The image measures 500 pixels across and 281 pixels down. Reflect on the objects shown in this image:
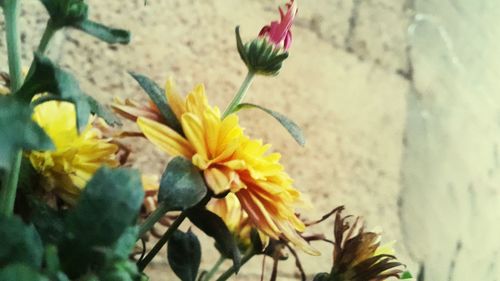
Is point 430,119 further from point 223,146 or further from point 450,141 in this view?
point 223,146

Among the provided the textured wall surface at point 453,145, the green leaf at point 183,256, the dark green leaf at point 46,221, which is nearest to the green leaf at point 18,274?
the dark green leaf at point 46,221

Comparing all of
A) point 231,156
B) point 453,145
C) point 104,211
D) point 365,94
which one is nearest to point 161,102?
point 231,156

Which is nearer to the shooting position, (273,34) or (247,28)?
(273,34)

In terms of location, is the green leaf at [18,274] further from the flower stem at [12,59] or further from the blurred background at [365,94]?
the blurred background at [365,94]

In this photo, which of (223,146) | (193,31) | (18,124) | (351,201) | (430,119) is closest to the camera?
(18,124)

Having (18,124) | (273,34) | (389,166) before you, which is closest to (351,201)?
(389,166)

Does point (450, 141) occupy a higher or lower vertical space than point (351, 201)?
higher
